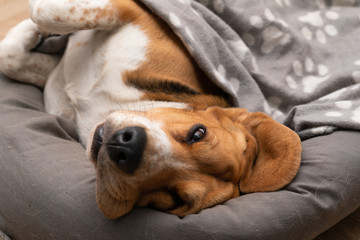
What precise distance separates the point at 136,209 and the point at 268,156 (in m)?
0.61

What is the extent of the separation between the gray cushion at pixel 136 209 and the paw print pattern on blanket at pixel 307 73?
55cm

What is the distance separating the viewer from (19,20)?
10.6 ft

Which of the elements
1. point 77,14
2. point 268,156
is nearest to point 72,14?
point 77,14

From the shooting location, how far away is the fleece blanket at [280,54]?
202 cm

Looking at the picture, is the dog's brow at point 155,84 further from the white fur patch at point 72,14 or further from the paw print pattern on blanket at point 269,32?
the paw print pattern on blanket at point 269,32

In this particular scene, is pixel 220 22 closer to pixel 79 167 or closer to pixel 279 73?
pixel 279 73

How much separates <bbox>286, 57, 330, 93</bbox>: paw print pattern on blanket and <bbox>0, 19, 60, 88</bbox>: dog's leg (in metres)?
1.37

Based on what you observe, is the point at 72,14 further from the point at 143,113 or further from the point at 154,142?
the point at 154,142

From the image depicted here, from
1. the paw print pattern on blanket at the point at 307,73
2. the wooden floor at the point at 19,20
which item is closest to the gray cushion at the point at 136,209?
the wooden floor at the point at 19,20

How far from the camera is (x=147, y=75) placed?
6.44 feet

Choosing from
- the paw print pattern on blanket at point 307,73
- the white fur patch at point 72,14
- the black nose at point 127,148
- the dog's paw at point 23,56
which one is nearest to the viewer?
the black nose at point 127,148

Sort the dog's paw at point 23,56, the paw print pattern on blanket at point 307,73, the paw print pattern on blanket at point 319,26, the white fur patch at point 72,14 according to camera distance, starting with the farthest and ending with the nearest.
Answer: the paw print pattern on blanket at point 319,26 < the paw print pattern on blanket at point 307,73 < the dog's paw at point 23,56 < the white fur patch at point 72,14

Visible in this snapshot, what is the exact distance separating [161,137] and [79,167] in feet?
1.31

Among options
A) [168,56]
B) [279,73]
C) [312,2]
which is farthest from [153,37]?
[312,2]
